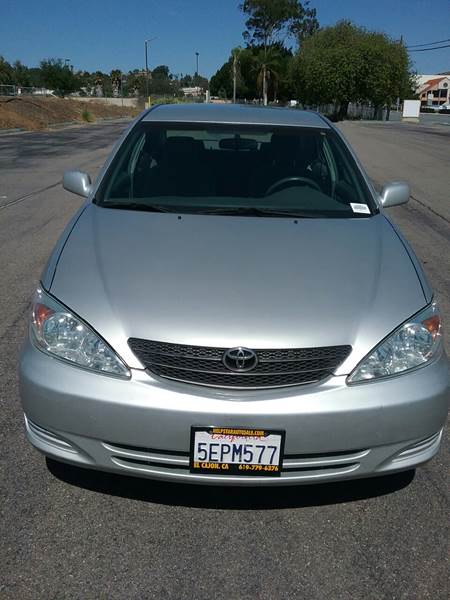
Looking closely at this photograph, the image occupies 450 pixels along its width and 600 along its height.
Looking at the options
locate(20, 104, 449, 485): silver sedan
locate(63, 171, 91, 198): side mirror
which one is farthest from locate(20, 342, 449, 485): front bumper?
locate(63, 171, 91, 198): side mirror

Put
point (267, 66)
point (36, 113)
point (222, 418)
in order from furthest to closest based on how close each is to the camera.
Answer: point (267, 66) < point (36, 113) < point (222, 418)

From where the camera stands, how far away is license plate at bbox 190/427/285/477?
7.12ft

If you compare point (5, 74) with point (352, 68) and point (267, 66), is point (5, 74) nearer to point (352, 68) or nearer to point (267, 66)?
point (267, 66)

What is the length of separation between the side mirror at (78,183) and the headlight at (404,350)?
218 centimetres

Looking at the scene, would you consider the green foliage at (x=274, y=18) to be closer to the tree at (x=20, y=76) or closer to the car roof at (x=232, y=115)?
the tree at (x=20, y=76)

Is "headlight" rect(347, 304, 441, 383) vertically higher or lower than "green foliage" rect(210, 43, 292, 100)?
lower

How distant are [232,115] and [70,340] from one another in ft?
7.41

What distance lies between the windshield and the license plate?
145 cm

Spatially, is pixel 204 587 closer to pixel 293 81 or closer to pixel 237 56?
pixel 293 81

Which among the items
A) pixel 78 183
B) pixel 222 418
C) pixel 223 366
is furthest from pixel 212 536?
pixel 78 183

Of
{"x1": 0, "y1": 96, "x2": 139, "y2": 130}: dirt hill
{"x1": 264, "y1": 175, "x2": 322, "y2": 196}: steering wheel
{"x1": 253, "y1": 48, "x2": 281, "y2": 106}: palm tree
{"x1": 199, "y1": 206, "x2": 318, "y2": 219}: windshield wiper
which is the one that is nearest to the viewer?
{"x1": 199, "y1": 206, "x2": 318, "y2": 219}: windshield wiper

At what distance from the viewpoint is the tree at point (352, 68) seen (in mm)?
57875

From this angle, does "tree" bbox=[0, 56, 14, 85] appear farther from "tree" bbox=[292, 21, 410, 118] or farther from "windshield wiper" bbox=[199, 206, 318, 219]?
"windshield wiper" bbox=[199, 206, 318, 219]

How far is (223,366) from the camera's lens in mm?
2211
